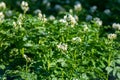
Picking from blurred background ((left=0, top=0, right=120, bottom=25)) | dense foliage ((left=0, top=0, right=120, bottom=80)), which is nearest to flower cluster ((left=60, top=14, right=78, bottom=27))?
dense foliage ((left=0, top=0, right=120, bottom=80))

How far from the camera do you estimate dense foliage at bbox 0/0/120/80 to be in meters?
5.20

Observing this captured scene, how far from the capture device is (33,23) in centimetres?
604

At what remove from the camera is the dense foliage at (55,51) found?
17.1ft

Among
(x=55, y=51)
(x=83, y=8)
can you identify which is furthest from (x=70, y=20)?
(x=83, y=8)

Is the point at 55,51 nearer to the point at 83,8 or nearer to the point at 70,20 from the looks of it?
the point at 70,20

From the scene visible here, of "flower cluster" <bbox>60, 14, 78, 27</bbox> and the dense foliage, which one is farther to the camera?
"flower cluster" <bbox>60, 14, 78, 27</bbox>

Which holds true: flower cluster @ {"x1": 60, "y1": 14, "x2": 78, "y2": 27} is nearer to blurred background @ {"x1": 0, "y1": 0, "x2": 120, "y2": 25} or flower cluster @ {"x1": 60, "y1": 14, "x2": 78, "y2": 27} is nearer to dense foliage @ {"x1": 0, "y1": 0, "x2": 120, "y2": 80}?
dense foliage @ {"x1": 0, "y1": 0, "x2": 120, "y2": 80}

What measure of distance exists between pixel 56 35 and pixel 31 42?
34cm

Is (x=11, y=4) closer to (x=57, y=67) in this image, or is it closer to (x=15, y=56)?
(x=15, y=56)

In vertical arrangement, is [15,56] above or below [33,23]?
below

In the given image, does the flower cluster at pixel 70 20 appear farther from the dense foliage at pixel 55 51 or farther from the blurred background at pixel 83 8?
the blurred background at pixel 83 8

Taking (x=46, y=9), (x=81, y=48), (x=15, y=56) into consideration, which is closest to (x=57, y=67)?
(x=81, y=48)

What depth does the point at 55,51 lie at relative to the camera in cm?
548

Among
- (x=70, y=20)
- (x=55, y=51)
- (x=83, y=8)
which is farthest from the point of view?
(x=83, y=8)
